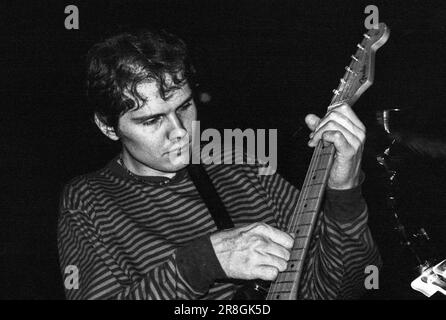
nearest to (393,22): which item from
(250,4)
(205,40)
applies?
(250,4)

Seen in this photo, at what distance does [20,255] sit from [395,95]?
1.52m

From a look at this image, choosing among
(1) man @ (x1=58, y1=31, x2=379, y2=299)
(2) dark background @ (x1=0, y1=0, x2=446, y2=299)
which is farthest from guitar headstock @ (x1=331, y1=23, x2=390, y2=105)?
(2) dark background @ (x1=0, y1=0, x2=446, y2=299)

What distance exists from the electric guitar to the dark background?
53cm

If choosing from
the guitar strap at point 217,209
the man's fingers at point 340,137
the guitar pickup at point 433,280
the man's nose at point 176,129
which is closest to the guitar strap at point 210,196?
the guitar strap at point 217,209

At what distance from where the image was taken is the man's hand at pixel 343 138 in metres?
1.42

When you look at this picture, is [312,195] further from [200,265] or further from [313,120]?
[200,265]

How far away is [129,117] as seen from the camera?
1755 millimetres

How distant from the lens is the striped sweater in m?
1.48

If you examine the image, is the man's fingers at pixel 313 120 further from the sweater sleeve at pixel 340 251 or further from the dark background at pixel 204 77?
the dark background at pixel 204 77

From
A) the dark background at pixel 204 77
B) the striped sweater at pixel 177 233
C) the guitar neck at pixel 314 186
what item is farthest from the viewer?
the dark background at pixel 204 77

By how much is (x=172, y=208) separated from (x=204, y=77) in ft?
2.61

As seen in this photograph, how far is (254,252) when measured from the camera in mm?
1387

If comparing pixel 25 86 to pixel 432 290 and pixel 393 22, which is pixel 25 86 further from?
pixel 432 290
